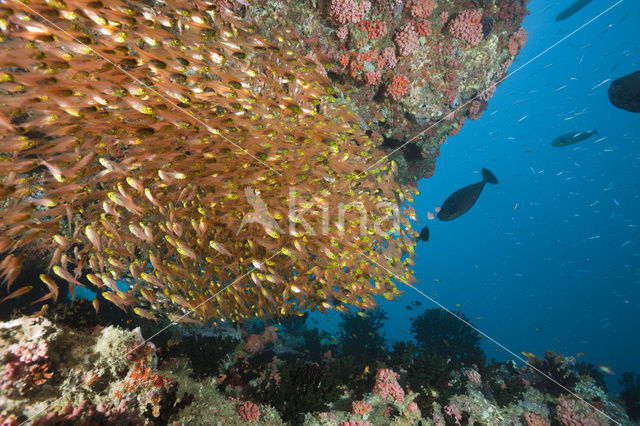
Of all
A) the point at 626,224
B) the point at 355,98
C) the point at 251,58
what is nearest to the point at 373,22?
the point at 355,98

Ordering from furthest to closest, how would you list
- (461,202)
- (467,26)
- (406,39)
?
(467,26)
(461,202)
(406,39)

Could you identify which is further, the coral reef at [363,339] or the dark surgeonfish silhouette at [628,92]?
the coral reef at [363,339]

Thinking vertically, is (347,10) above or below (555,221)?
above

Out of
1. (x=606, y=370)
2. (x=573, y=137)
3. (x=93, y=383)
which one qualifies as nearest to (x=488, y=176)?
(x=573, y=137)

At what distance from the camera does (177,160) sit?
418 cm

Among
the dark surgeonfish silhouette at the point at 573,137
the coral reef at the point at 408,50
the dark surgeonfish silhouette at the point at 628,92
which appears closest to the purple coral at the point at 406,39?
the coral reef at the point at 408,50

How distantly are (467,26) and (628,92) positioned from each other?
4347 millimetres

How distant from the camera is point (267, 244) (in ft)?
14.0

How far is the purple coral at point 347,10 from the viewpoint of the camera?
6945mm

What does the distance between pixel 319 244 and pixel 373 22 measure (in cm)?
637

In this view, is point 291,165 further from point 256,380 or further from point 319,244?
point 256,380

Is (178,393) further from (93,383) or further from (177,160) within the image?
(177,160)

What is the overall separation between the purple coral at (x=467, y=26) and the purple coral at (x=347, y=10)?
9.82 ft

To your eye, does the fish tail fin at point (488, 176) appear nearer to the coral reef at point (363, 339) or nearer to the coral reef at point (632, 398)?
the coral reef at point (363, 339)
